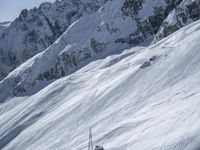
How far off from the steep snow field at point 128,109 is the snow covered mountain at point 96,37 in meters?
34.0

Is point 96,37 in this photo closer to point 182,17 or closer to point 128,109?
point 182,17

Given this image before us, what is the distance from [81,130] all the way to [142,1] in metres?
82.5

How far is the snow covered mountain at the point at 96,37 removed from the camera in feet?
397

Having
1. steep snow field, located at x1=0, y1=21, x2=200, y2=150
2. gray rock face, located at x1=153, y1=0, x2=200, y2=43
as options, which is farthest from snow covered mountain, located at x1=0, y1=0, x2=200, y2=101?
steep snow field, located at x1=0, y1=21, x2=200, y2=150

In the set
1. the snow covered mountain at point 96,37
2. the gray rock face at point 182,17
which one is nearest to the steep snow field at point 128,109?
the gray rock face at point 182,17

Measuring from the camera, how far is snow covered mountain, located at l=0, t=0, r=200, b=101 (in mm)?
121125

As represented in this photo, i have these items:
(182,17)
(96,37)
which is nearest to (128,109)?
(182,17)

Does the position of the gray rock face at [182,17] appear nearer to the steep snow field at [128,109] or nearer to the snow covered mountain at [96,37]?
the steep snow field at [128,109]

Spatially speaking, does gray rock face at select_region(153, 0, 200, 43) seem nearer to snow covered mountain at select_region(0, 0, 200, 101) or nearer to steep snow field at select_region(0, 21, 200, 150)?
steep snow field at select_region(0, 21, 200, 150)

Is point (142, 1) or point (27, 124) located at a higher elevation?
point (142, 1)

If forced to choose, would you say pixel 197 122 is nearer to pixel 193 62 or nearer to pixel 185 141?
pixel 185 141

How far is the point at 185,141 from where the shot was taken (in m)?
26.3

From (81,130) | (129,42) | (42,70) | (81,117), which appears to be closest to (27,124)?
(81,117)

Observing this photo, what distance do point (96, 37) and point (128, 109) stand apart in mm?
81161
